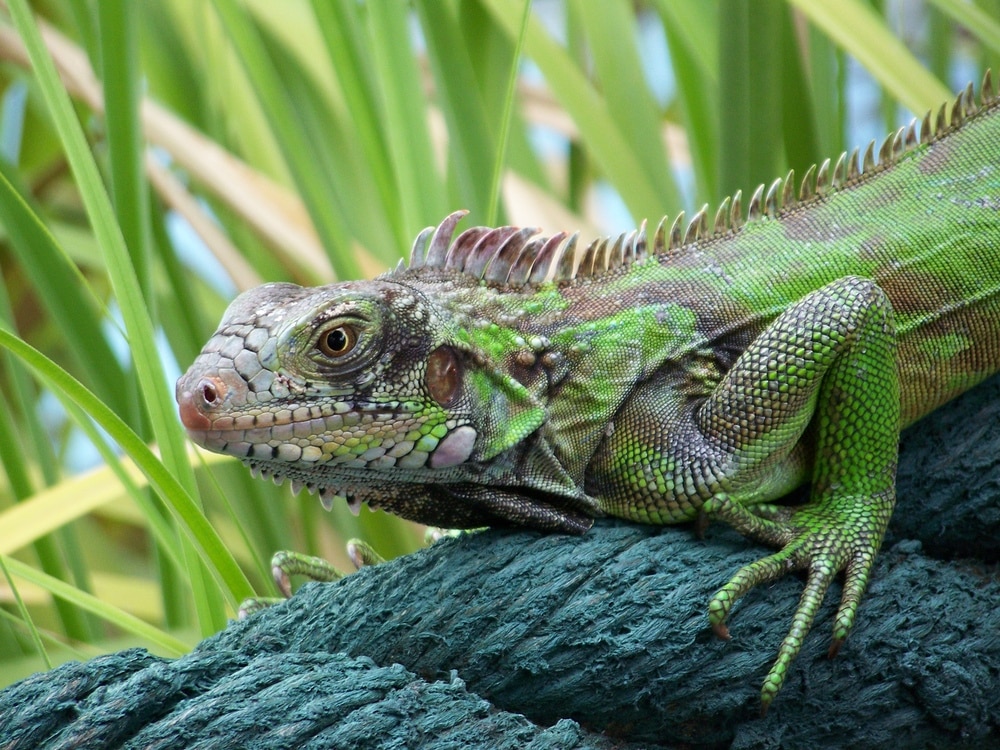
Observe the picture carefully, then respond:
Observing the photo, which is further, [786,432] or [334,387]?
[786,432]

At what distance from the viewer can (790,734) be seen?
5.97 feet

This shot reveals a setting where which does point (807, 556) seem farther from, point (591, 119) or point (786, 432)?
point (591, 119)

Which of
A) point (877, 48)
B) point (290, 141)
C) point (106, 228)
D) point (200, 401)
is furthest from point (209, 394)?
point (877, 48)

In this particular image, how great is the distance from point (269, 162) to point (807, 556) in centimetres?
291

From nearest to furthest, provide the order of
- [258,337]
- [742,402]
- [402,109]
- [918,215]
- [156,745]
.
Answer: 1. [156,745]
2. [258,337]
3. [742,402]
4. [918,215]
5. [402,109]

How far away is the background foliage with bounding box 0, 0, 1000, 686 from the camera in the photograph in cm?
208

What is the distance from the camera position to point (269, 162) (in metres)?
4.07

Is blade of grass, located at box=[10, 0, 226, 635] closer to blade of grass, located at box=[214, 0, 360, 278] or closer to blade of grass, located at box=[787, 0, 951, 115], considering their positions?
blade of grass, located at box=[214, 0, 360, 278]

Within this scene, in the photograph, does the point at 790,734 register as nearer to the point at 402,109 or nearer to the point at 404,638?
the point at 404,638

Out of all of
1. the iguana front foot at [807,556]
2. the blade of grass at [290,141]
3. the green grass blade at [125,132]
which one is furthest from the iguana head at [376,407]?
the blade of grass at [290,141]

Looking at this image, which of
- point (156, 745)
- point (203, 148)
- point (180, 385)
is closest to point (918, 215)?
point (180, 385)

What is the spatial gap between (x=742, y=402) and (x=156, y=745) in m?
1.34

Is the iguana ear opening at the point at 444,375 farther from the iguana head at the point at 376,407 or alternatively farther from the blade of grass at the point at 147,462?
the blade of grass at the point at 147,462

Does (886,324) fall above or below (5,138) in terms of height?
below
